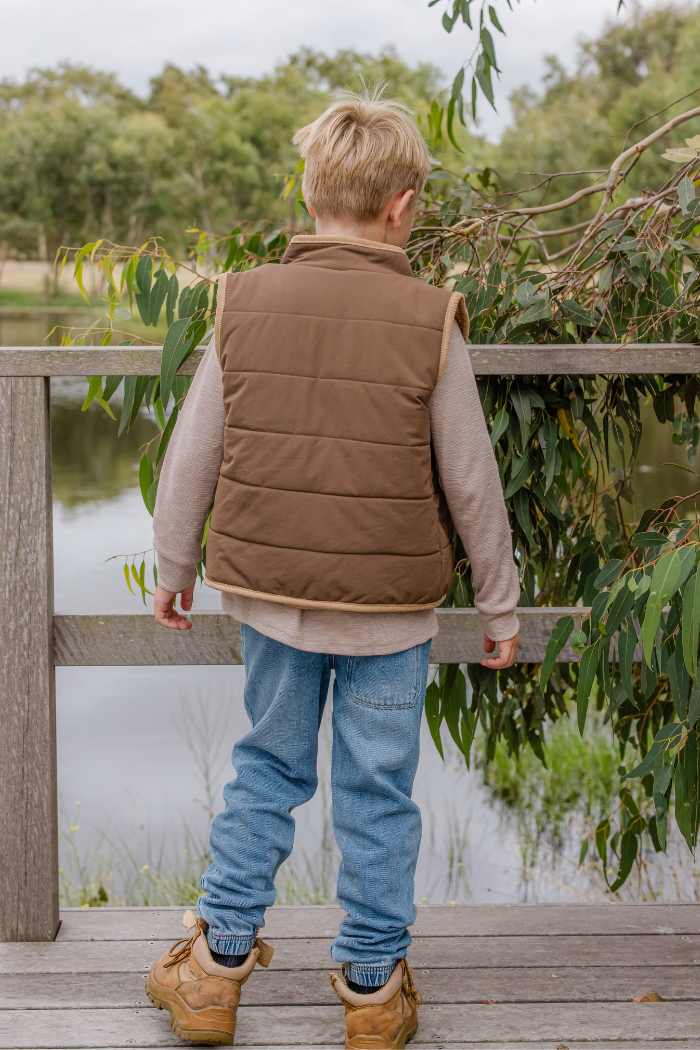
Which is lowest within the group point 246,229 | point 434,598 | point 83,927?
point 83,927

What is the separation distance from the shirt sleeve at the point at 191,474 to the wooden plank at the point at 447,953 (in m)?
0.65

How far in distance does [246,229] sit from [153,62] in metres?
60.9

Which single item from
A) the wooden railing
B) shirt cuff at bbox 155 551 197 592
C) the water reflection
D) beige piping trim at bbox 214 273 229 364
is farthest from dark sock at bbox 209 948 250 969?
the water reflection

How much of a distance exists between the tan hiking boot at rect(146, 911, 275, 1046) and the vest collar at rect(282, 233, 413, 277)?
0.90m

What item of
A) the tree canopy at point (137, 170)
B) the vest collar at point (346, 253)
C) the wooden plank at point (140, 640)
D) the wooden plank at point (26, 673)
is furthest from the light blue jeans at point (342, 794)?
the tree canopy at point (137, 170)

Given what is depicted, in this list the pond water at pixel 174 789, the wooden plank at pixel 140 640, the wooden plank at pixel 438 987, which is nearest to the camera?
the wooden plank at pixel 438 987

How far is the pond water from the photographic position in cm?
309

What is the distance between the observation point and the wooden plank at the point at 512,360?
1.37 meters

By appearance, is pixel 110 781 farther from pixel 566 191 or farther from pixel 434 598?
pixel 566 191

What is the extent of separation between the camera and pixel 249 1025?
1274 mm

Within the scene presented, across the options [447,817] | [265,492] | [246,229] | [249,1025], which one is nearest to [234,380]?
[265,492]

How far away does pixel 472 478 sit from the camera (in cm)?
114

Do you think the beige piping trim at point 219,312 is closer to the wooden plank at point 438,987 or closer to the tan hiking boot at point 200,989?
the tan hiking boot at point 200,989

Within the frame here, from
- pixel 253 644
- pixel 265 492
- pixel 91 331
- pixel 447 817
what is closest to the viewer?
pixel 265 492
